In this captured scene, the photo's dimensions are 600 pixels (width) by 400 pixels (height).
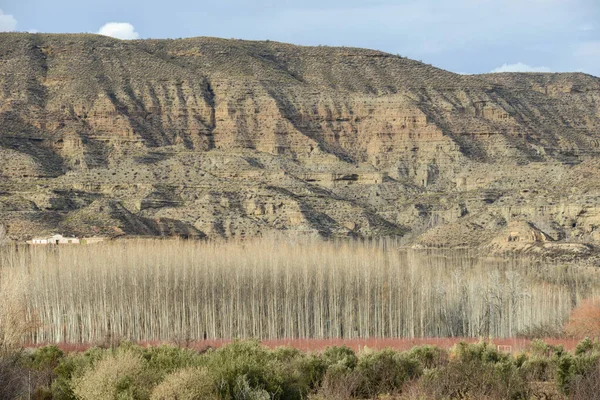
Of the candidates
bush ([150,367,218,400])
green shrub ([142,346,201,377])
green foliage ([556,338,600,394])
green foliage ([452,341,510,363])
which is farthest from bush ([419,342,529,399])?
green shrub ([142,346,201,377])

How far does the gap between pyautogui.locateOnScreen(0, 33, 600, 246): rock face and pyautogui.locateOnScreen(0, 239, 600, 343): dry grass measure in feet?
94.3

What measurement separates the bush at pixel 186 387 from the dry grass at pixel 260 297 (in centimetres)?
3003

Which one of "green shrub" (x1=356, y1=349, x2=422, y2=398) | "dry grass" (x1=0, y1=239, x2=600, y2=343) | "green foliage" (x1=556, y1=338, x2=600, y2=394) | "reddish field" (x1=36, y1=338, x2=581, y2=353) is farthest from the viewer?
"dry grass" (x1=0, y1=239, x2=600, y2=343)

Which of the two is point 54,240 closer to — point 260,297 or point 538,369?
point 260,297

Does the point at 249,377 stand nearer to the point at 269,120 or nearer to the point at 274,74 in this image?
the point at 269,120

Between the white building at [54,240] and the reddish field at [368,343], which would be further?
the white building at [54,240]

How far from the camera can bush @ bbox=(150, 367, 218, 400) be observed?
27109 mm

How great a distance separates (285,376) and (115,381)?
428 cm

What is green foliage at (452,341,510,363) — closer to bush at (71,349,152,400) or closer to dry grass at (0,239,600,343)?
bush at (71,349,152,400)

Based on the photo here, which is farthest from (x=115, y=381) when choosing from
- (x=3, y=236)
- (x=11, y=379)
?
(x=3, y=236)

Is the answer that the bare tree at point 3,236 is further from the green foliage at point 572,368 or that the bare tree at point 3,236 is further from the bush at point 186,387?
the bush at point 186,387

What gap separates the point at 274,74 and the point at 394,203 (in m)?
40.6

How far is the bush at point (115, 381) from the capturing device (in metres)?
28.0

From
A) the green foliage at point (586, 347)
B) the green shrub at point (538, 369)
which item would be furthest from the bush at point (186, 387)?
the green foliage at point (586, 347)
